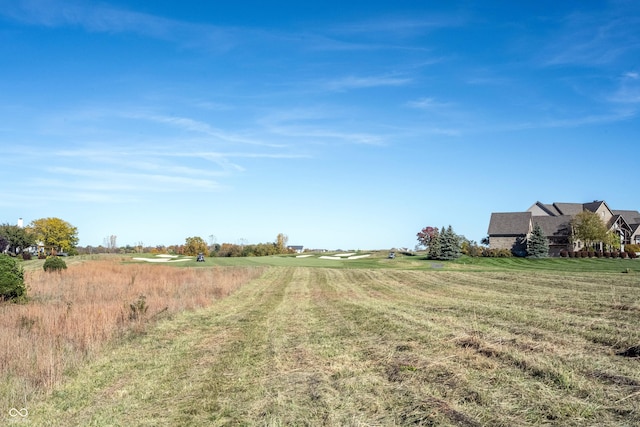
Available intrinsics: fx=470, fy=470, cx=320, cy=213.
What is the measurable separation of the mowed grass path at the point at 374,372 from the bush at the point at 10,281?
7311 millimetres

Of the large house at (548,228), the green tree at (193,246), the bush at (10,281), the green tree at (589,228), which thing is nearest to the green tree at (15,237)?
the green tree at (193,246)

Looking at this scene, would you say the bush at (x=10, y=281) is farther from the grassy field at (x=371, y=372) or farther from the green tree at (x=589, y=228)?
the green tree at (x=589, y=228)

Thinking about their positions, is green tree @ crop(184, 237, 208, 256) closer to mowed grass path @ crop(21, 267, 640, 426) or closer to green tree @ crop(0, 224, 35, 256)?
green tree @ crop(0, 224, 35, 256)

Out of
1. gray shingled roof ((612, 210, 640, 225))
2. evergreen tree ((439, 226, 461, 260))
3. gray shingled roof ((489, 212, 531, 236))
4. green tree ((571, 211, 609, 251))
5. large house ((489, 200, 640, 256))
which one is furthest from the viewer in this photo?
gray shingled roof ((612, 210, 640, 225))

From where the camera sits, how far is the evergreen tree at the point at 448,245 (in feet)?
181

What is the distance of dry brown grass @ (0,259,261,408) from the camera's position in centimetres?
796

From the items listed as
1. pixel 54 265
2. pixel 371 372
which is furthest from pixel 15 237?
pixel 371 372

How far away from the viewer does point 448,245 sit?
2176 inches

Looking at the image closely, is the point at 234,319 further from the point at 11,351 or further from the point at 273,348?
the point at 11,351

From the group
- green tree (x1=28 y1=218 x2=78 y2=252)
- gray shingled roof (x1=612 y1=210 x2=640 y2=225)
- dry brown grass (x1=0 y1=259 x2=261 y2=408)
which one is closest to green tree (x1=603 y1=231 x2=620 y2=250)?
gray shingled roof (x1=612 y1=210 x2=640 y2=225)

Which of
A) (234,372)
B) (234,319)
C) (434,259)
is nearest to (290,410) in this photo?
(234,372)

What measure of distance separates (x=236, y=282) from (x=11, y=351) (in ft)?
56.9

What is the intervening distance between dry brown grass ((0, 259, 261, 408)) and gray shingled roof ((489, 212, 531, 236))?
55.8 meters

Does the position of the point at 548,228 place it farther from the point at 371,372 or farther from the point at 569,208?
the point at 371,372
